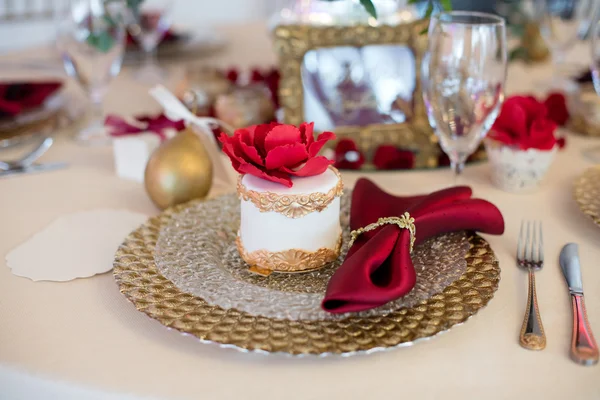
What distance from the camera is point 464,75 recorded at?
32.0 inches

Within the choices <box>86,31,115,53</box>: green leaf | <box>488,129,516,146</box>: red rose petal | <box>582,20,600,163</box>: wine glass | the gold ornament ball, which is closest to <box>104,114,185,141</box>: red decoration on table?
the gold ornament ball

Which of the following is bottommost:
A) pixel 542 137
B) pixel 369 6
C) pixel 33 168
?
pixel 33 168

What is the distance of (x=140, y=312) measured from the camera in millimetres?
607

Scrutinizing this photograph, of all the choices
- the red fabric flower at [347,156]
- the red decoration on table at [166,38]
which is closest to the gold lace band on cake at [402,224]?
the red fabric flower at [347,156]

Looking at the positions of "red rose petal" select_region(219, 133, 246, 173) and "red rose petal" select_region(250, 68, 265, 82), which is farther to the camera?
"red rose petal" select_region(250, 68, 265, 82)

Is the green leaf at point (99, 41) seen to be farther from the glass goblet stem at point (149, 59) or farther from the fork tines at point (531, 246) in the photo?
the fork tines at point (531, 246)

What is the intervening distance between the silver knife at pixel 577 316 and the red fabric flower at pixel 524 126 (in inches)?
7.9

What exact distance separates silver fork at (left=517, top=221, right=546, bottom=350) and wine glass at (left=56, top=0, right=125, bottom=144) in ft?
Result: 2.38

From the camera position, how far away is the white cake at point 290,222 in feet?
2.10

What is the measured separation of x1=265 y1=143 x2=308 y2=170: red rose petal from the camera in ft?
2.06

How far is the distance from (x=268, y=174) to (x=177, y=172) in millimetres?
220

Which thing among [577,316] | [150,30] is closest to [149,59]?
[150,30]

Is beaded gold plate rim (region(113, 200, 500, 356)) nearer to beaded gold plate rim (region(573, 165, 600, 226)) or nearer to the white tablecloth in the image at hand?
the white tablecloth

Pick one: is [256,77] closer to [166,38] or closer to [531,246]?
[166,38]
